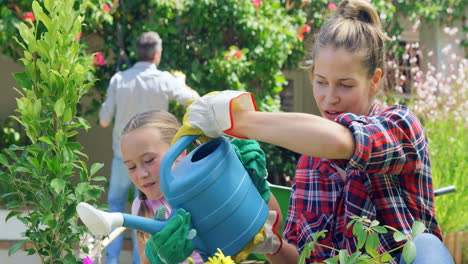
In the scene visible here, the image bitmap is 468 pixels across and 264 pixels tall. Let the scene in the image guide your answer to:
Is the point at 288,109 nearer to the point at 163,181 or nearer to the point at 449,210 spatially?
the point at 449,210

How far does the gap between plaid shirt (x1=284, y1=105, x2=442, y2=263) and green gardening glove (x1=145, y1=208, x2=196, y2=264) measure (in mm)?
303

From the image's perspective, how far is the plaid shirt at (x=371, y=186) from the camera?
4.22 feet

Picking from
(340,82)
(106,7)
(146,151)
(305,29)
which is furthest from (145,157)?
(305,29)

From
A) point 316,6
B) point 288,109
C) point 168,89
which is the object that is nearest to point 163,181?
point 168,89

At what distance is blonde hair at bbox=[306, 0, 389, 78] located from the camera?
1541mm

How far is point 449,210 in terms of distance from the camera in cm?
444

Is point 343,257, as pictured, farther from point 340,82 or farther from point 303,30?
point 303,30

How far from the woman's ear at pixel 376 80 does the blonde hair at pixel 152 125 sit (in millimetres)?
748

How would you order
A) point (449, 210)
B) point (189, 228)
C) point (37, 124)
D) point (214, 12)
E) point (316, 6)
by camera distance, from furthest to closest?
1. point (316, 6)
2. point (214, 12)
3. point (449, 210)
4. point (37, 124)
5. point (189, 228)

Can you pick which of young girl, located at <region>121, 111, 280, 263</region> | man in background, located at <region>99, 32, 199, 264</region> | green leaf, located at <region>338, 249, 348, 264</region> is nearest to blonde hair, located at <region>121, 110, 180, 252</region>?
young girl, located at <region>121, 111, 280, 263</region>

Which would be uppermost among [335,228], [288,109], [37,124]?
[37,124]

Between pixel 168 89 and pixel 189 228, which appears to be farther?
pixel 168 89

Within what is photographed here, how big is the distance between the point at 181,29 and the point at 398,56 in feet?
8.77

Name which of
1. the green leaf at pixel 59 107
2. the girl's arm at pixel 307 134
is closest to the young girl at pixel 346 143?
the girl's arm at pixel 307 134
